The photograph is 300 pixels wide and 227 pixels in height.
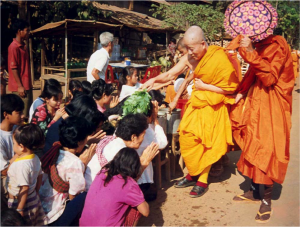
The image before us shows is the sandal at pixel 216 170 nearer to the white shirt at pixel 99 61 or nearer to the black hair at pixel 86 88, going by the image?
the black hair at pixel 86 88

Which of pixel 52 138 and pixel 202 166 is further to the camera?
pixel 202 166

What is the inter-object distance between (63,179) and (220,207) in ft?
6.51

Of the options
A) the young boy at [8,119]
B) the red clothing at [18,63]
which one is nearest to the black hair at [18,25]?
the red clothing at [18,63]

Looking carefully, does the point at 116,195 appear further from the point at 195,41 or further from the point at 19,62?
the point at 19,62

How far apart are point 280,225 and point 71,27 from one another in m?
7.49

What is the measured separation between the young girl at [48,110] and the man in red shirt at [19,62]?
1150 millimetres

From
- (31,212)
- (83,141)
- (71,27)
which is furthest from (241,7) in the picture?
(71,27)

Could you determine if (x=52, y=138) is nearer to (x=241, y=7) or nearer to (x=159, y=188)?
(x=159, y=188)

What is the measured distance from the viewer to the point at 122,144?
2973 mm

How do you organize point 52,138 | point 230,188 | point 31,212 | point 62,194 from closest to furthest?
1. point 31,212
2. point 62,194
3. point 52,138
4. point 230,188

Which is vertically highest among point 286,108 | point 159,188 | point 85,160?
point 286,108

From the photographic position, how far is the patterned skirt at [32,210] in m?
2.43

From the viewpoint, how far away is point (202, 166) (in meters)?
3.88

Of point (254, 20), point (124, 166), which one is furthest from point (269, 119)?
point (124, 166)
